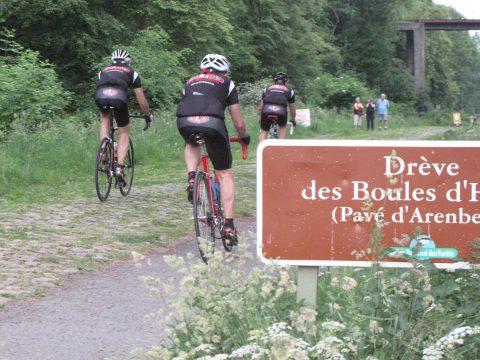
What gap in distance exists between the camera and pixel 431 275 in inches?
195

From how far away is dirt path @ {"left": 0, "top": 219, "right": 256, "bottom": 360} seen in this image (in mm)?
5523

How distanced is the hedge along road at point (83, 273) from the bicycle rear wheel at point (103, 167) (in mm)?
221

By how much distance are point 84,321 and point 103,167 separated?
5.83 m

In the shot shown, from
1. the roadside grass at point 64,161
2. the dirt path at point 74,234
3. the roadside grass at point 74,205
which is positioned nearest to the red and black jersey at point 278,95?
the roadside grass at point 74,205

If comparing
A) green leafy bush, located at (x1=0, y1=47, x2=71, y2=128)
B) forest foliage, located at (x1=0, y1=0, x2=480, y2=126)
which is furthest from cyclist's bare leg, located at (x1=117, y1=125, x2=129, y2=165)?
forest foliage, located at (x1=0, y1=0, x2=480, y2=126)

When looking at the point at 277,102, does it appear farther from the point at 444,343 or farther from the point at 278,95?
the point at 444,343

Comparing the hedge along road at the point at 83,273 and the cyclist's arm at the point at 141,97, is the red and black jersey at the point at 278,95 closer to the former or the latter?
the hedge along road at the point at 83,273

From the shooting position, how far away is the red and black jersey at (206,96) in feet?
26.6

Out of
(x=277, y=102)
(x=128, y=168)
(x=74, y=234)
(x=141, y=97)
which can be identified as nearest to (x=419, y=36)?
(x=277, y=102)

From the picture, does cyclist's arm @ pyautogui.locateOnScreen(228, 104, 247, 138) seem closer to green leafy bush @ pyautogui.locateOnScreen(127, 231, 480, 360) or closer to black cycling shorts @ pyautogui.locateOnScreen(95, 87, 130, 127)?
black cycling shorts @ pyautogui.locateOnScreen(95, 87, 130, 127)

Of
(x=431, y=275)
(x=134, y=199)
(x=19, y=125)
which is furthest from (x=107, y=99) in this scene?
(x=431, y=275)

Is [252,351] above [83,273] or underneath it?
underneath

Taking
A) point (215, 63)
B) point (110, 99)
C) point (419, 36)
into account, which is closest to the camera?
point (215, 63)

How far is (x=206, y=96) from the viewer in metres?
8.11
